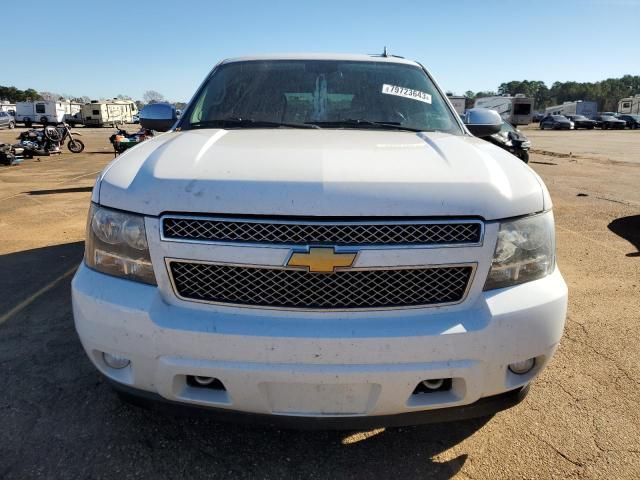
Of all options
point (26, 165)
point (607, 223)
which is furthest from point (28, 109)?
point (607, 223)

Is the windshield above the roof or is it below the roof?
below

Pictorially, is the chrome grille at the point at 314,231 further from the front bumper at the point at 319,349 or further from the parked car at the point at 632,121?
the parked car at the point at 632,121

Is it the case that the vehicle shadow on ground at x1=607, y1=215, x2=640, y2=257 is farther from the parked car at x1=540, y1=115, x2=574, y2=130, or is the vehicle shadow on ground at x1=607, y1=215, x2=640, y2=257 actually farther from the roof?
the parked car at x1=540, y1=115, x2=574, y2=130

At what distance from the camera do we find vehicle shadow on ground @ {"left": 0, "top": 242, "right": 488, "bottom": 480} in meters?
2.17

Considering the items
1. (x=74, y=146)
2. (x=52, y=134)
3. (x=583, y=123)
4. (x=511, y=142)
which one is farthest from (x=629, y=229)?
(x=583, y=123)

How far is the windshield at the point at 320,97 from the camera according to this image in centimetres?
309

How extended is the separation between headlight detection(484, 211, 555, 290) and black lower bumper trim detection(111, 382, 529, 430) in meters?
0.49

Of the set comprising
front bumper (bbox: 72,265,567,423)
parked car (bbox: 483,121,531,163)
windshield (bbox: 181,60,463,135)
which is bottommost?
parked car (bbox: 483,121,531,163)

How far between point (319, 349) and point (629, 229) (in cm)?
676

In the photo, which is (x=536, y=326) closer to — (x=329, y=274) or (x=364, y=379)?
(x=364, y=379)

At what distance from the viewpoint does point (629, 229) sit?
22.7 ft

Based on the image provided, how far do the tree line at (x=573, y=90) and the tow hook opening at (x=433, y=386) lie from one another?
429 feet

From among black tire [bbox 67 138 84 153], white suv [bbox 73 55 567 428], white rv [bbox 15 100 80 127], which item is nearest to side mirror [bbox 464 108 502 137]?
white suv [bbox 73 55 567 428]

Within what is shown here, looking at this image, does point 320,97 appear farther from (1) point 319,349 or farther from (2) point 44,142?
(2) point 44,142
